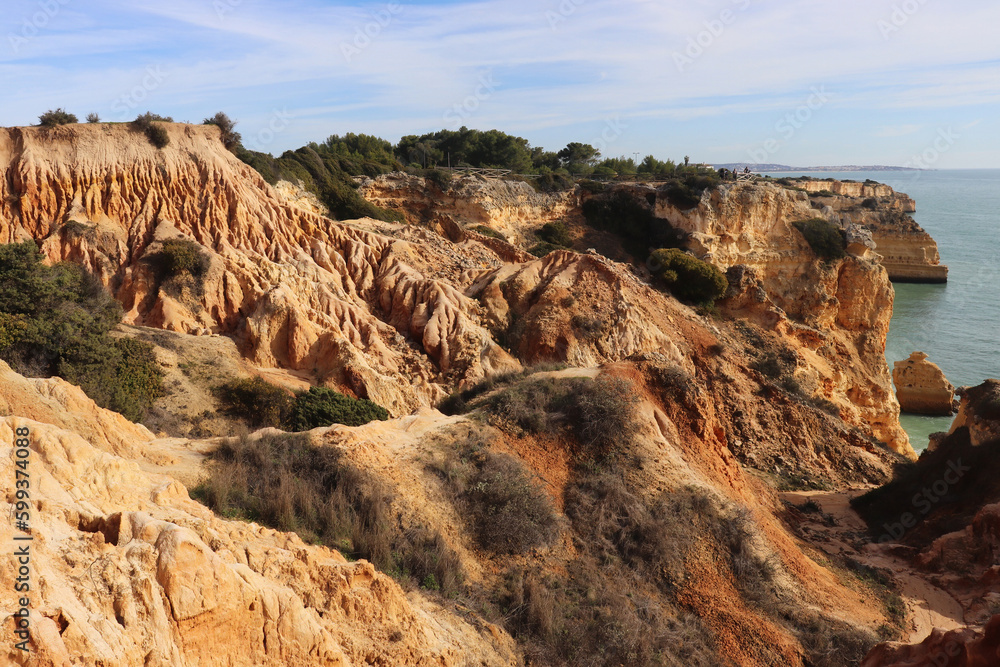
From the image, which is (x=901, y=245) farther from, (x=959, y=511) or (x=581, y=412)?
(x=581, y=412)

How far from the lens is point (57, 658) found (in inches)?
193

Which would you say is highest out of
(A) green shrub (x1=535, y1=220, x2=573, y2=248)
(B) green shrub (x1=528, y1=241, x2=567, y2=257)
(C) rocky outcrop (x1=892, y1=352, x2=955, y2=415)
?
(A) green shrub (x1=535, y1=220, x2=573, y2=248)

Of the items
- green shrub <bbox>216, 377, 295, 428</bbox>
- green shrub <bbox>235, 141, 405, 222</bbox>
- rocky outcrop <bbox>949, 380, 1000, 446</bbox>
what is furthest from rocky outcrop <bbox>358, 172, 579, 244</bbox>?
rocky outcrop <bbox>949, 380, 1000, 446</bbox>

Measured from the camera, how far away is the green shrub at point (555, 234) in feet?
143

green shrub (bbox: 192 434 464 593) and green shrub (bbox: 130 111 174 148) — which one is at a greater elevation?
green shrub (bbox: 130 111 174 148)

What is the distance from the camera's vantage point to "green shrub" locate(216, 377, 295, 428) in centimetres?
1727

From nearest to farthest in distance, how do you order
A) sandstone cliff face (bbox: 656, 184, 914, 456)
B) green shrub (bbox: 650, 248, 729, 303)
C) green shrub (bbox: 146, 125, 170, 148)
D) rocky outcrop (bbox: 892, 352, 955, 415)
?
green shrub (bbox: 146, 125, 170, 148) → green shrub (bbox: 650, 248, 729, 303) → sandstone cliff face (bbox: 656, 184, 914, 456) → rocky outcrop (bbox: 892, 352, 955, 415)

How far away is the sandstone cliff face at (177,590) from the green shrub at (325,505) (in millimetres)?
816

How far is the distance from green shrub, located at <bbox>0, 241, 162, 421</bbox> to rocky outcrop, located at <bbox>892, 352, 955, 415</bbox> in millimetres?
39131

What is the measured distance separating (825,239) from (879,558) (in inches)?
1134

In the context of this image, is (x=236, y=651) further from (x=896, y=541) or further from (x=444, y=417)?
(x=896, y=541)

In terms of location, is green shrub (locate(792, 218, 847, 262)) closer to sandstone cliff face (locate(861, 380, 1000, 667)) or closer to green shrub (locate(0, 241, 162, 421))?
sandstone cliff face (locate(861, 380, 1000, 667))

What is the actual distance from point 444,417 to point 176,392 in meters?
7.85

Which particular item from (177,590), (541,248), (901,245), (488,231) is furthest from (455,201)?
(901,245)
